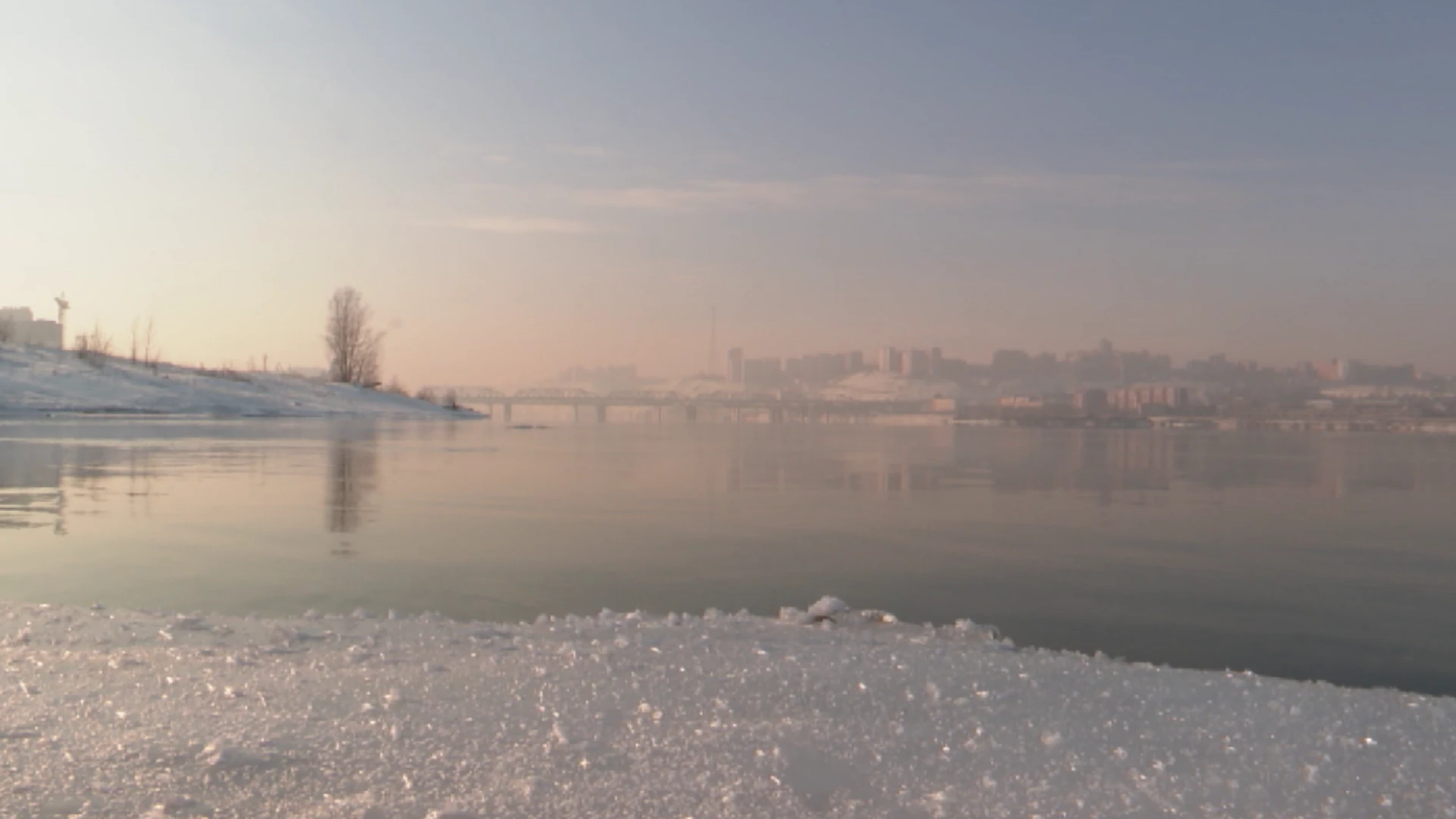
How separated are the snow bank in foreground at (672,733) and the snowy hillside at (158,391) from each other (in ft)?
135

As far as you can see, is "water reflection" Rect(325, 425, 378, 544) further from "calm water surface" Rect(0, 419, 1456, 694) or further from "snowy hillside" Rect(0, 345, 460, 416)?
"snowy hillside" Rect(0, 345, 460, 416)

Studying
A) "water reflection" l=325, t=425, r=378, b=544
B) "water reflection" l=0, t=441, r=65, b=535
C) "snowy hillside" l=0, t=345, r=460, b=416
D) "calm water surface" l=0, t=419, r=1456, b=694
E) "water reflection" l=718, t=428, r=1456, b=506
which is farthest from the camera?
"snowy hillside" l=0, t=345, r=460, b=416

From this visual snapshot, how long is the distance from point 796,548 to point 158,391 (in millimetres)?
46287

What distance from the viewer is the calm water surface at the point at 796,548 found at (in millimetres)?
5996

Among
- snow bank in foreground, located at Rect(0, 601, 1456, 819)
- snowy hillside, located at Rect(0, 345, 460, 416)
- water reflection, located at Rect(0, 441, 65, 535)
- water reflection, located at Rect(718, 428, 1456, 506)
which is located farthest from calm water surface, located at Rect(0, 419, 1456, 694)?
snowy hillside, located at Rect(0, 345, 460, 416)

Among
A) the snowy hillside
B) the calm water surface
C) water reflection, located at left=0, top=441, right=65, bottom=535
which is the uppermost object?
the snowy hillside

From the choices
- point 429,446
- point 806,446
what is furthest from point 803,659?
point 806,446

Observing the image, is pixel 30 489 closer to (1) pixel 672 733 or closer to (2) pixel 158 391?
(1) pixel 672 733

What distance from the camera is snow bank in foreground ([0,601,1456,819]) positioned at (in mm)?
2979

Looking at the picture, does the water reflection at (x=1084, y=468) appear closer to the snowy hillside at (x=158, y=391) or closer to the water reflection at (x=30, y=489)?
the water reflection at (x=30, y=489)

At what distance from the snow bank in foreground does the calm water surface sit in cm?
124

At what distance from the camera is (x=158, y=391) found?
46750 millimetres

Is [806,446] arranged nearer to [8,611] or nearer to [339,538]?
[339,538]

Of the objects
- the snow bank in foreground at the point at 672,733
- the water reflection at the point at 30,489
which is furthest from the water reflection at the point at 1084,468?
the snow bank in foreground at the point at 672,733
